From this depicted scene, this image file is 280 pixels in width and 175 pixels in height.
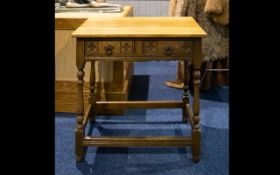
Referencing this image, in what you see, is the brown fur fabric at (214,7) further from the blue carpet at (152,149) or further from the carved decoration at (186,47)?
the carved decoration at (186,47)

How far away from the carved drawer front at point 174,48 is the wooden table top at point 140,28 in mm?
42

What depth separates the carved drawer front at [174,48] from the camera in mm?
2150

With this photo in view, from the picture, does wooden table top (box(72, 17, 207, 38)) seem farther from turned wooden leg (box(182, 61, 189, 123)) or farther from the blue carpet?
the blue carpet

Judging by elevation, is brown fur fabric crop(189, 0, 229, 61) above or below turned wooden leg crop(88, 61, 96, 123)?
above

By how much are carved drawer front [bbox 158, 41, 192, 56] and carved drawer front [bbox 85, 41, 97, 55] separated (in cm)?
32

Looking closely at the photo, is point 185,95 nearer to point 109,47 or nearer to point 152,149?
point 152,149

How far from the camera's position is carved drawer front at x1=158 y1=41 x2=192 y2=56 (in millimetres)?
2150

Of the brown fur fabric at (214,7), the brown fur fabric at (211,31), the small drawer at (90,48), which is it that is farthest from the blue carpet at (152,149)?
the brown fur fabric at (214,7)

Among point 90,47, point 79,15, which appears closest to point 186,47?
point 90,47

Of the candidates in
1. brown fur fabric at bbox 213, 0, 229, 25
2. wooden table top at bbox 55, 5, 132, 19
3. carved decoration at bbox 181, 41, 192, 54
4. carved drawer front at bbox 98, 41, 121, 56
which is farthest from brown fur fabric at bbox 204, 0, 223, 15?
carved drawer front at bbox 98, 41, 121, 56

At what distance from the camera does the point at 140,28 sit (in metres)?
2.30

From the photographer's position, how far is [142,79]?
420cm
